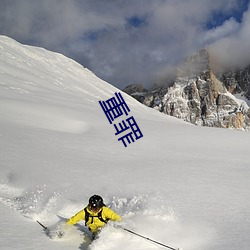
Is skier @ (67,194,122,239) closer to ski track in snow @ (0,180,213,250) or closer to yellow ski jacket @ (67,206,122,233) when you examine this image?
yellow ski jacket @ (67,206,122,233)

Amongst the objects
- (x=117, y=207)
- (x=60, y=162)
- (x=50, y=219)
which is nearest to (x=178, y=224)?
(x=117, y=207)

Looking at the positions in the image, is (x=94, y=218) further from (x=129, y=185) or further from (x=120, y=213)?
(x=129, y=185)

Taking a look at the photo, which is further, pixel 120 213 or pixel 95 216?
pixel 120 213

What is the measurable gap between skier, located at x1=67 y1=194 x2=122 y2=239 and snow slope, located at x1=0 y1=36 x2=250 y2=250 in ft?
0.85

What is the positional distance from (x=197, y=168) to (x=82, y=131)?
7.83 meters

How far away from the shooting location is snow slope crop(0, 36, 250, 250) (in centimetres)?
560

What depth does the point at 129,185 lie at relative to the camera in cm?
837

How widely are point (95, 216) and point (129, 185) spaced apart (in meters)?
2.45

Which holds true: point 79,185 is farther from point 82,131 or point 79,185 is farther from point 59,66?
point 59,66

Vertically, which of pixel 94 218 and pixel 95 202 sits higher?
pixel 95 202

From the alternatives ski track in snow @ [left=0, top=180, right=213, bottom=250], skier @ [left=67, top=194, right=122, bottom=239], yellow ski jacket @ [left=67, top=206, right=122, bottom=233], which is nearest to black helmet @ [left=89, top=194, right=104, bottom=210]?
skier @ [left=67, top=194, right=122, bottom=239]

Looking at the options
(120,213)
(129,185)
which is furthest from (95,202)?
(129,185)

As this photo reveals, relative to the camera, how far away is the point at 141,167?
1025cm

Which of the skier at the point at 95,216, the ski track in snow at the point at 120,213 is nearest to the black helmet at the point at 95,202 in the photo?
the skier at the point at 95,216
